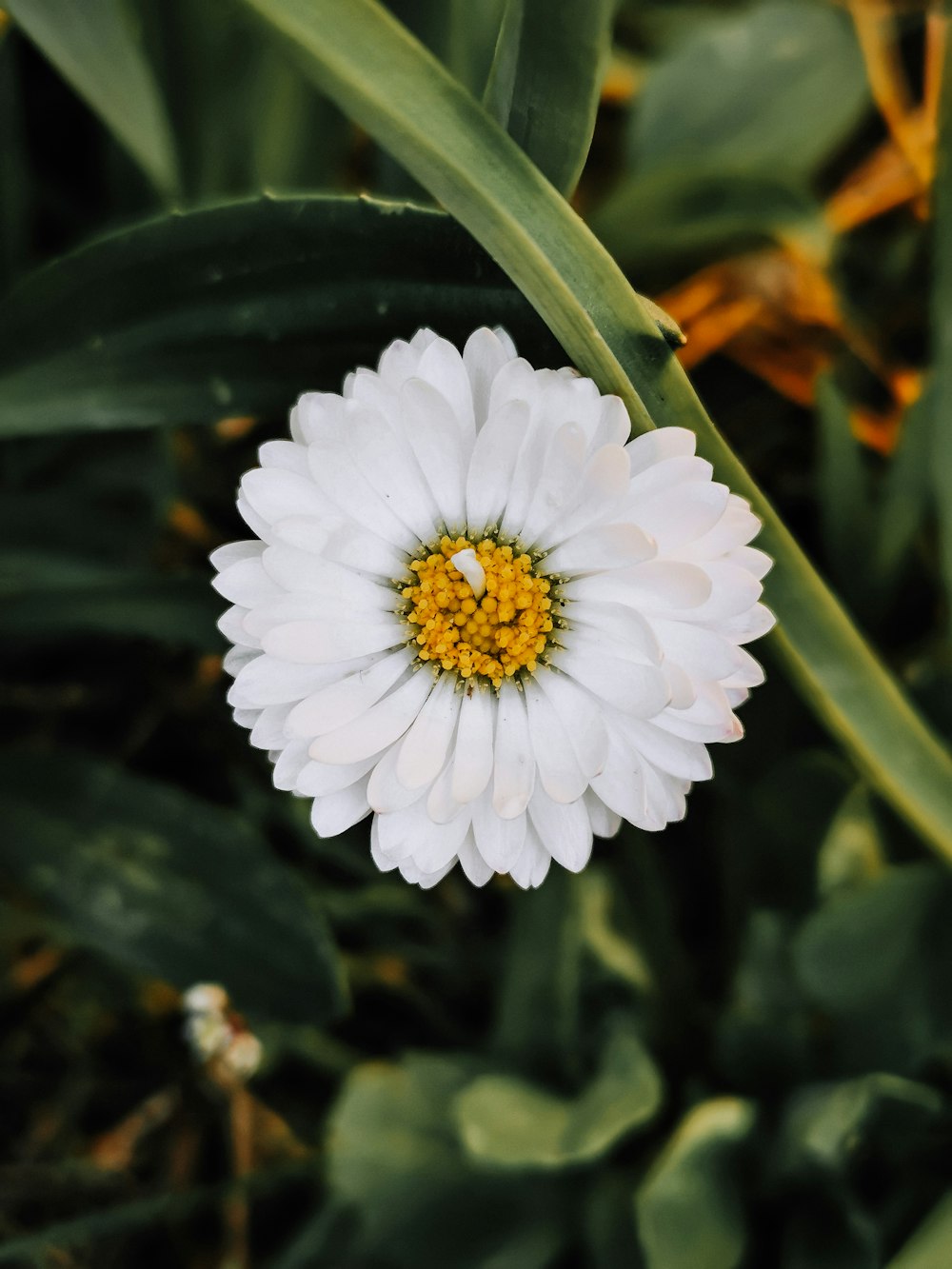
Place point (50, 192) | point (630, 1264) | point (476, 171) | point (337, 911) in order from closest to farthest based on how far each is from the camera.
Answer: point (476, 171), point (630, 1264), point (337, 911), point (50, 192)

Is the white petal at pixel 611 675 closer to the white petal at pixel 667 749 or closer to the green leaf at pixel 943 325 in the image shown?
Result: the white petal at pixel 667 749

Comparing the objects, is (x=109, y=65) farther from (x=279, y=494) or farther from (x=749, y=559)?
(x=749, y=559)

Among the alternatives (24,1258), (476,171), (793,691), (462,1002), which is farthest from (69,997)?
(476,171)

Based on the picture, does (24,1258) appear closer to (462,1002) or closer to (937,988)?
(462,1002)

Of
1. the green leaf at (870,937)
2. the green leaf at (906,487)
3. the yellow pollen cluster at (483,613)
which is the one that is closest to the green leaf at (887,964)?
the green leaf at (870,937)

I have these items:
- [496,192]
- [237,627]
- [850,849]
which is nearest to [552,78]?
[496,192]
